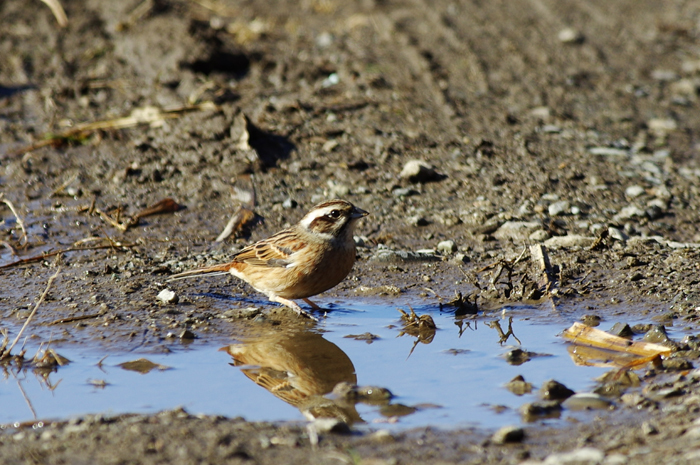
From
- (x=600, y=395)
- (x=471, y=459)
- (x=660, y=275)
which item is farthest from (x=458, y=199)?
(x=471, y=459)

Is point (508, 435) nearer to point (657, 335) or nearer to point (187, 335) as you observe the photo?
point (657, 335)

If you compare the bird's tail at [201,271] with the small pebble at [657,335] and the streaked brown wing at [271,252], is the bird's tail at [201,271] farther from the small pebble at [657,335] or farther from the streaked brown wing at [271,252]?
the small pebble at [657,335]

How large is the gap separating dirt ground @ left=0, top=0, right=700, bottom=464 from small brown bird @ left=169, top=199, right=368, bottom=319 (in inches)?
13.1

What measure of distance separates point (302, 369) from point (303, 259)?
127cm

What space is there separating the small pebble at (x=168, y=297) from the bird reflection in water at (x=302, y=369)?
90cm

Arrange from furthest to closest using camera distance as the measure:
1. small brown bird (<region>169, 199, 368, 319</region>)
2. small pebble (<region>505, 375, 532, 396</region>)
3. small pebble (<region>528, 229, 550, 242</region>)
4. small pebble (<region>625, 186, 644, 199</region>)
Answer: small pebble (<region>625, 186, 644, 199</region>)
small pebble (<region>528, 229, 550, 242</region>)
small brown bird (<region>169, 199, 368, 319</region>)
small pebble (<region>505, 375, 532, 396</region>)

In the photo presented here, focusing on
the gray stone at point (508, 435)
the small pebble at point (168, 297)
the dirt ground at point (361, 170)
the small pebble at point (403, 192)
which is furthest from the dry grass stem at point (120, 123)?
the gray stone at point (508, 435)

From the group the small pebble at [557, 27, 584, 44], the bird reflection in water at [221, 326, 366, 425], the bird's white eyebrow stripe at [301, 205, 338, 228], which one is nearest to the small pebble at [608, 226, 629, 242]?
the bird's white eyebrow stripe at [301, 205, 338, 228]

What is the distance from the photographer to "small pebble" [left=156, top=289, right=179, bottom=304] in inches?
260

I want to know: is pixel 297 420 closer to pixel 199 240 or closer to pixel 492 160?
pixel 199 240

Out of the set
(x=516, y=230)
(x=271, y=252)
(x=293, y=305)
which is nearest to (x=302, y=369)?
(x=293, y=305)

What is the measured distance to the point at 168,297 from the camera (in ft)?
21.7

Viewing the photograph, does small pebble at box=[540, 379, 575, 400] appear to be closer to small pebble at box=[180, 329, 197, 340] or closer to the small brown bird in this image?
the small brown bird

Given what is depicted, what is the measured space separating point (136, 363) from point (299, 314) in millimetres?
1528
